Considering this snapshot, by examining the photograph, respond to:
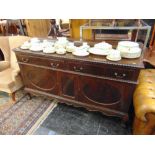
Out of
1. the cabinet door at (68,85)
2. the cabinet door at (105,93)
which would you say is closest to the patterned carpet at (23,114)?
the cabinet door at (68,85)

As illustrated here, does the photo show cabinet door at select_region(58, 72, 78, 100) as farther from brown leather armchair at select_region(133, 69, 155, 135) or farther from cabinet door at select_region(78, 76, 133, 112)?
brown leather armchair at select_region(133, 69, 155, 135)

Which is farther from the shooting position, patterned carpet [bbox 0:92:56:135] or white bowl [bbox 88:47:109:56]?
patterned carpet [bbox 0:92:56:135]

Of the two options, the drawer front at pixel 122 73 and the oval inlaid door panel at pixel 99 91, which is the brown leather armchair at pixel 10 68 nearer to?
the oval inlaid door panel at pixel 99 91

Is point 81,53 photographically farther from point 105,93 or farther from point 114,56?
point 105,93

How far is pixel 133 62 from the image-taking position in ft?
4.10

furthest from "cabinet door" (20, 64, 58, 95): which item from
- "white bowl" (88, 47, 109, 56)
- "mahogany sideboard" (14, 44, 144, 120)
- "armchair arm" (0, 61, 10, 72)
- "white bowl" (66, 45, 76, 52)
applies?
"armchair arm" (0, 61, 10, 72)

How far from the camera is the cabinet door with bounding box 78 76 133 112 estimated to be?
1.35 meters

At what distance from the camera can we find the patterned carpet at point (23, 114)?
166cm

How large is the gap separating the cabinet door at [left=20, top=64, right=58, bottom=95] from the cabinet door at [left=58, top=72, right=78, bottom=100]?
0.09 meters

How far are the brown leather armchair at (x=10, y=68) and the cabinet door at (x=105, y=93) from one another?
1.04 meters

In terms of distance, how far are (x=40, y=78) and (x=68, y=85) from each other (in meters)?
0.42

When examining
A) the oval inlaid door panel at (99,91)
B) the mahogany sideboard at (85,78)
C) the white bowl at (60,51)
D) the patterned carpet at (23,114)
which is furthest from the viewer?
the patterned carpet at (23,114)

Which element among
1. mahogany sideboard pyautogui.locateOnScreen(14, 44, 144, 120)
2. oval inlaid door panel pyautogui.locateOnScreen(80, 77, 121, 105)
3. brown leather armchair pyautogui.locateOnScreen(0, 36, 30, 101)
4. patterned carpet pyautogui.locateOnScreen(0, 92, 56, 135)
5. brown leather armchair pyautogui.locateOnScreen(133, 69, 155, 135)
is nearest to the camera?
brown leather armchair pyautogui.locateOnScreen(133, 69, 155, 135)
